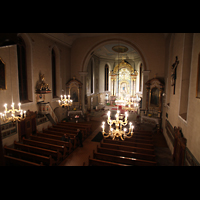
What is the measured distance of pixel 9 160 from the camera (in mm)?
6473

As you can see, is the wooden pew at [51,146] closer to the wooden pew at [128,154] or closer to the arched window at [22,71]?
the wooden pew at [128,154]

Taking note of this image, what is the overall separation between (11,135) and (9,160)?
290 centimetres

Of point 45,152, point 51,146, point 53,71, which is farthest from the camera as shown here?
point 53,71

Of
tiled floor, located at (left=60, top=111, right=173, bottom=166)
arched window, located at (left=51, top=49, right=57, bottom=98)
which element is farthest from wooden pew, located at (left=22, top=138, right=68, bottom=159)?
arched window, located at (left=51, top=49, right=57, bottom=98)

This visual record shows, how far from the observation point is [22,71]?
36.0 feet

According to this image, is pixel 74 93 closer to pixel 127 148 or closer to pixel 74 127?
pixel 74 127

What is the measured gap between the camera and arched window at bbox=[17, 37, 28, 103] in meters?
10.6

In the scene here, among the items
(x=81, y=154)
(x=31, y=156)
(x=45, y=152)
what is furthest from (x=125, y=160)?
(x=31, y=156)

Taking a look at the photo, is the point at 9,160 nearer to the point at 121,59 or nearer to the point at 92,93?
the point at 92,93

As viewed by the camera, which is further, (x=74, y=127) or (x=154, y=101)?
(x=154, y=101)

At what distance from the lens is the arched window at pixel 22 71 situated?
1058 cm

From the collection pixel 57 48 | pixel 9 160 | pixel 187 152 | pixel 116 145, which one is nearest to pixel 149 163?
pixel 187 152

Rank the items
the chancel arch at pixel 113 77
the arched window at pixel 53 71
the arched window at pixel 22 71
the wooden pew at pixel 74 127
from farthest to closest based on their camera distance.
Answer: the chancel arch at pixel 113 77, the arched window at pixel 53 71, the wooden pew at pixel 74 127, the arched window at pixel 22 71

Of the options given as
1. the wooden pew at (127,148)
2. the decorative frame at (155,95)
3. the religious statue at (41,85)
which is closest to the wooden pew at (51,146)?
the wooden pew at (127,148)
